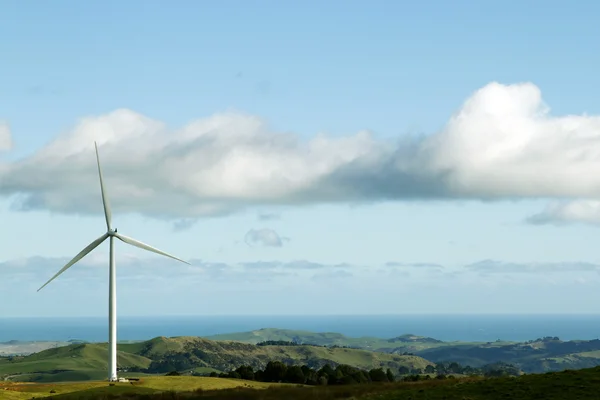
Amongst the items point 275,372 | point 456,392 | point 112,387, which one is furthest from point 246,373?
point 456,392

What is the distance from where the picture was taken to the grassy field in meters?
82.4

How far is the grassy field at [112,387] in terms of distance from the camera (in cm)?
8244

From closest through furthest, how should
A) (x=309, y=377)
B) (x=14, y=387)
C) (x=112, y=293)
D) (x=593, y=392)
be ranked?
(x=593, y=392), (x=14, y=387), (x=112, y=293), (x=309, y=377)

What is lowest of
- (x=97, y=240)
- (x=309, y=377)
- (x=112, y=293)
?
(x=309, y=377)

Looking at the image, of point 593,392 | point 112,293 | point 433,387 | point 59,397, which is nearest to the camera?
point 593,392

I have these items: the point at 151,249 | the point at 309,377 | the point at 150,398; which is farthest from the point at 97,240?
the point at 309,377

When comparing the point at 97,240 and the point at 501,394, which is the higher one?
the point at 97,240

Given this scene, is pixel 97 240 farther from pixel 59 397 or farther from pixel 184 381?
pixel 59 397

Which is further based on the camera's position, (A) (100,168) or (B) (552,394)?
(A) (100,168)

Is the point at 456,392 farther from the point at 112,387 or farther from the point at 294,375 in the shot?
the point at 294,375

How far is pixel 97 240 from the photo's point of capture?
354 ft

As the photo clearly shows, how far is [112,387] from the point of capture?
85.5m

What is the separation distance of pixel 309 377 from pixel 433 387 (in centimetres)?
7917

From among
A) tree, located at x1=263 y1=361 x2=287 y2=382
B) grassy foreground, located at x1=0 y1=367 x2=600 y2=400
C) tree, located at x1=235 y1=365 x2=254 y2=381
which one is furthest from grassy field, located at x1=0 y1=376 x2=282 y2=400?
tree, located at x1=235 y1=365 x2=254 y2=381
